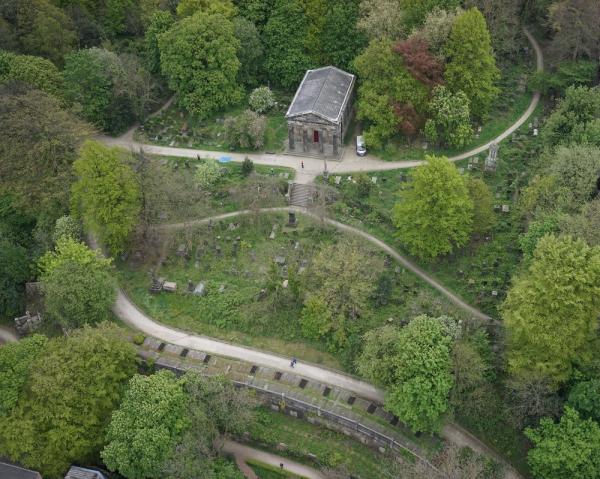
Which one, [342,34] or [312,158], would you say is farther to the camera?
[342,34]

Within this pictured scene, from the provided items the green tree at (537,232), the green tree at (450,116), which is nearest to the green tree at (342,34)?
the green tree at (450,116)

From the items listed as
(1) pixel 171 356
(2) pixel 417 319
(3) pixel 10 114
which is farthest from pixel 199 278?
(3) pixel 10 114

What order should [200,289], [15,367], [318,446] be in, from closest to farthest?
[15,367]
[318,446]
[200,289]

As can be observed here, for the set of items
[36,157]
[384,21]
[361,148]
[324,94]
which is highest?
[384,21]

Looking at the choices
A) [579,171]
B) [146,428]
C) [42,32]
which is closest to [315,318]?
[146,428]

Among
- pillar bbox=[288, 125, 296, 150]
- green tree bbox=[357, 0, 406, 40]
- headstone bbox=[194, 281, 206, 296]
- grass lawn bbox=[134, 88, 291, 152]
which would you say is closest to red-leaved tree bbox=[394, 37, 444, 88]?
green tree bbox=[357, 0, 406, 40]

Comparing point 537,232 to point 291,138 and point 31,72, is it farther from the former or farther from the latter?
point 31,72

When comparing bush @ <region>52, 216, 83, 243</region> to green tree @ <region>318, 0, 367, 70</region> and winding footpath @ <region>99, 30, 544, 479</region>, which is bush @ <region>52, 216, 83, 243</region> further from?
green tree @ <region>318, 0, 367, 70</region>
